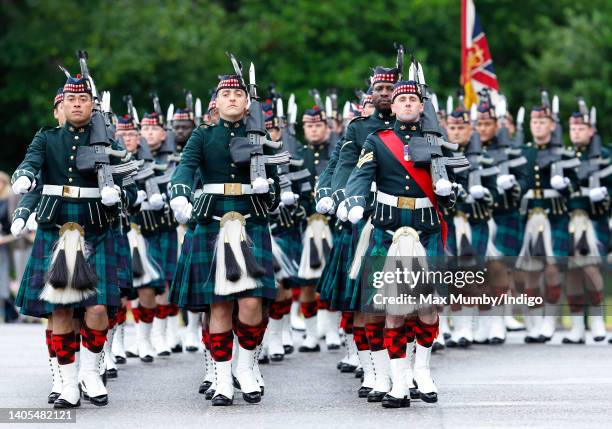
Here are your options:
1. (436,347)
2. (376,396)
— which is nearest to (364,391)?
(376,396)

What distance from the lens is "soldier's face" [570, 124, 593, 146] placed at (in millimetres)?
15320

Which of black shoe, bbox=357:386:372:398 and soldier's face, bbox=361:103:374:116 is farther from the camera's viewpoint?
soldier's face, bbox=361:103:374:116

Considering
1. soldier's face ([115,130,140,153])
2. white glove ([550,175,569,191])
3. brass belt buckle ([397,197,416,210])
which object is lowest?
brass belt buckle ([397,197,416,210])

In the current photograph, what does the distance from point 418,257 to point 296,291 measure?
552cm

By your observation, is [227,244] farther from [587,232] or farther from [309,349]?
[587,232]

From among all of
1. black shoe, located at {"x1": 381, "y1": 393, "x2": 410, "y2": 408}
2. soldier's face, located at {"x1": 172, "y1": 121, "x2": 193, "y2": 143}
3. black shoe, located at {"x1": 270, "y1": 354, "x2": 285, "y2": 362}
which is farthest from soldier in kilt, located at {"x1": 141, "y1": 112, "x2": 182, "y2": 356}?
black shoe, located at {"x1": 381, "y1": 393, "x2": 410, "y2": 408}

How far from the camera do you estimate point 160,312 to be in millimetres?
14102

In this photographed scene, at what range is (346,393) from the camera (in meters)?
11.1

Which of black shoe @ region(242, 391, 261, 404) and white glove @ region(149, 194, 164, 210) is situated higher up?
white glove @ region(149, 194, 164, 210)

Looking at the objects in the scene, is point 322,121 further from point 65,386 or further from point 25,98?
point 25,98

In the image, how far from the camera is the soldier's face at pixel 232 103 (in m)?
10.7

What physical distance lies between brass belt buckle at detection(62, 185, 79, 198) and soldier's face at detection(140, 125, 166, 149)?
3624mm

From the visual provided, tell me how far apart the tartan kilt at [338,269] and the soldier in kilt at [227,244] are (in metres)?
1.04

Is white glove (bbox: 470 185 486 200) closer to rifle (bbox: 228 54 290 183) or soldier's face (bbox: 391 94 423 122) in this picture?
rifle (bbox: 228 54 290 183)
